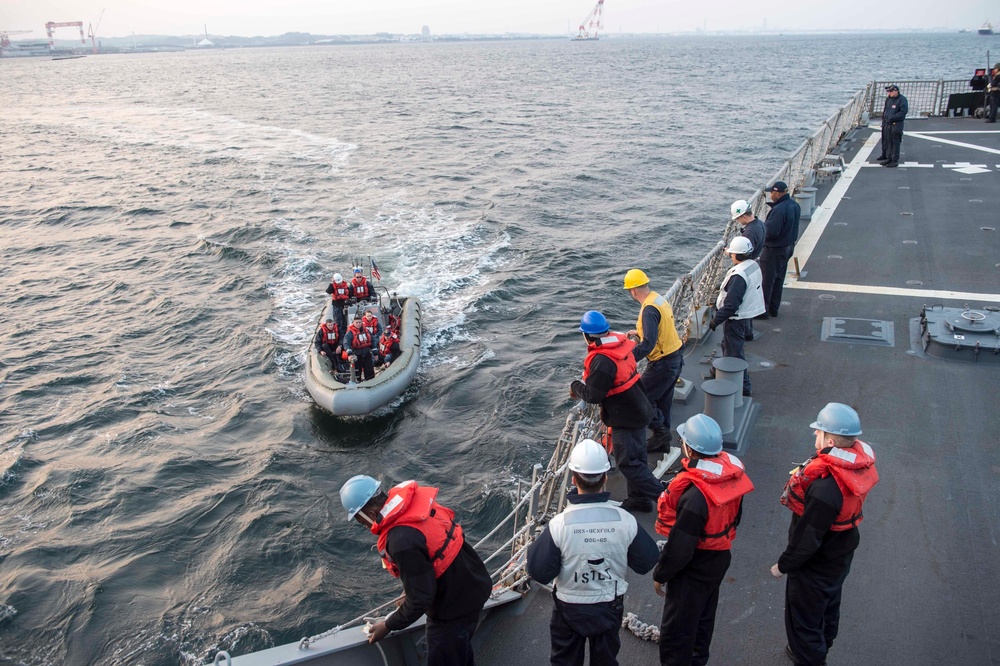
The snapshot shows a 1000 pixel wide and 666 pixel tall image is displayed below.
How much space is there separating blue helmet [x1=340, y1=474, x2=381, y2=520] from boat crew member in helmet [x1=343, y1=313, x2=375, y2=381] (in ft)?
38.0

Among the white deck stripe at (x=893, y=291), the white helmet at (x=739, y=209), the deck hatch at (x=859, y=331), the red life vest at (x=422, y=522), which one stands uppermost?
the white helmet at (x=739, y=209)

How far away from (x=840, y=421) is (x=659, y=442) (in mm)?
2750

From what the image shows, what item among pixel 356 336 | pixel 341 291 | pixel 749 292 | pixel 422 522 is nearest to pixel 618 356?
pixel 422 522

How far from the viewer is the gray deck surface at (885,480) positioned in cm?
486

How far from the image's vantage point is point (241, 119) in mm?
60188

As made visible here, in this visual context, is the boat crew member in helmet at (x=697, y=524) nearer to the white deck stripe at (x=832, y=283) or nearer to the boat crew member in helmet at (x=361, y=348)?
the white deck stripe at (x=832, y=283)

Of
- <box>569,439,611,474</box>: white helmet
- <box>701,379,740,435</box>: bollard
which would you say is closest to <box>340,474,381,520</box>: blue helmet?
<box>569,439,611,474</box>: white helmet

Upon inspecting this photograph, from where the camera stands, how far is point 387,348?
16.1 meters

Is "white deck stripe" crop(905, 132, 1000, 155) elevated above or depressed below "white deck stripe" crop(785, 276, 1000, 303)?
above

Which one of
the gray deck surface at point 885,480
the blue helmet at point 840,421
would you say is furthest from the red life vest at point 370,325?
the blue helmet at point 840,421

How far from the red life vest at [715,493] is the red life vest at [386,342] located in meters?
12.4

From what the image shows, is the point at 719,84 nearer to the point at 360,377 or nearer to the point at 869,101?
the point at 869,101

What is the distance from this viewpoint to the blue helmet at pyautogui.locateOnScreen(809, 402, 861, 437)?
4.12 metres

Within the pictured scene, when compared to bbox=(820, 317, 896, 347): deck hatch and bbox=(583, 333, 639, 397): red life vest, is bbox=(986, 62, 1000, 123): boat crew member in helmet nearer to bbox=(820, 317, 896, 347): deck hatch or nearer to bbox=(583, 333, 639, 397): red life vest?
bbox=(820, 317, 896, 347): deck hatch
